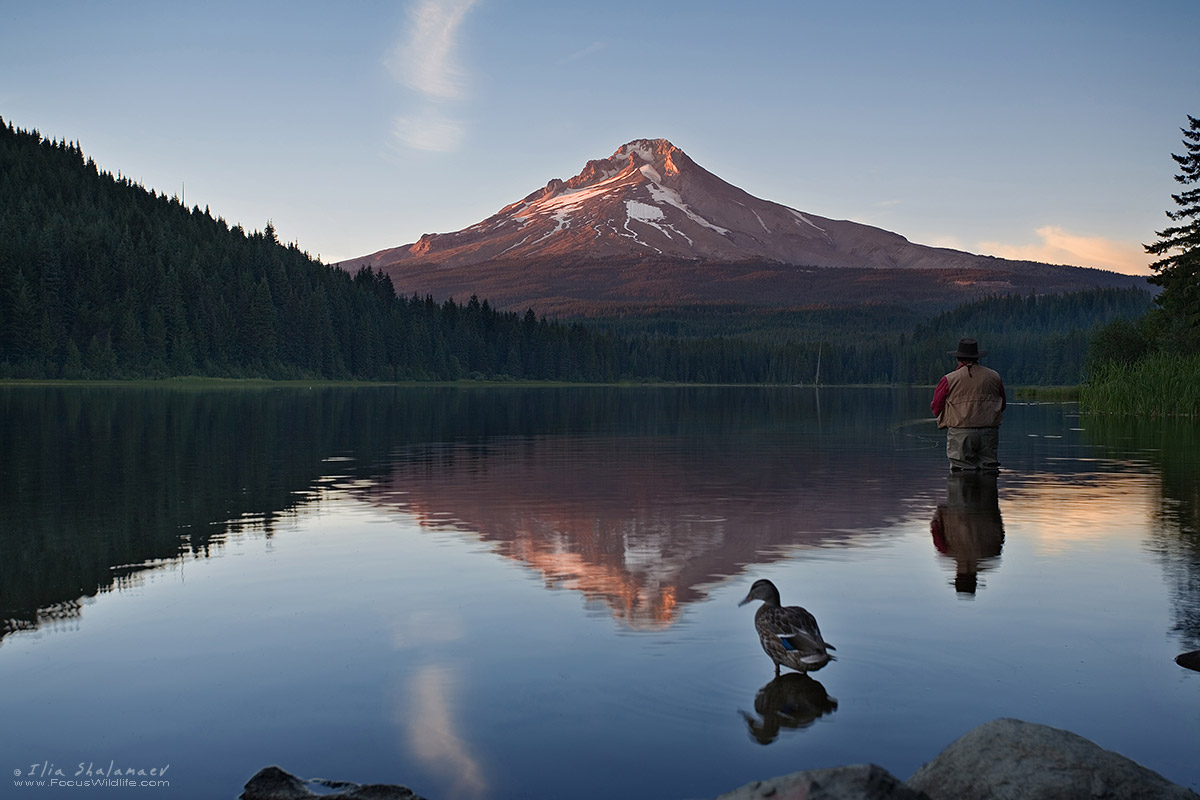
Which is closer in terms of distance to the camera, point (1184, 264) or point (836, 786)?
point (836, 786)

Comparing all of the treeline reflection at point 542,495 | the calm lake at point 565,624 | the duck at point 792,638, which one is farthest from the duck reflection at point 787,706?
the treeline reflection at point 542,495

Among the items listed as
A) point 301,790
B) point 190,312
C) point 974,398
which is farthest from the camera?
point 190,312

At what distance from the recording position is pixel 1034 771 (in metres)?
5.66

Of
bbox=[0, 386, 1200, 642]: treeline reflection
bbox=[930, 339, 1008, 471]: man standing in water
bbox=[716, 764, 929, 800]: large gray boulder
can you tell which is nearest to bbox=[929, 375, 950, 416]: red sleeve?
bbox=[930, 339, 1008, 471]: man standing in water

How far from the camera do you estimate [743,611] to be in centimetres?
1071

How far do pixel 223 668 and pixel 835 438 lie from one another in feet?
106

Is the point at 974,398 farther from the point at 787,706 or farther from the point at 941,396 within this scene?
the point at 787,706

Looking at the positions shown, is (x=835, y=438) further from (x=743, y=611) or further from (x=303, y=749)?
(x=303, y=749)

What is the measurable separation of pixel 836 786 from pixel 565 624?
517 cm

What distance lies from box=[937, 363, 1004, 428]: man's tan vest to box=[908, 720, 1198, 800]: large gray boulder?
17.6 metres

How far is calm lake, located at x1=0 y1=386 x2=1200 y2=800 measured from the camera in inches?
276

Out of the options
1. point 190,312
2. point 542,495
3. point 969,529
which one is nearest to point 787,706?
point 969,529

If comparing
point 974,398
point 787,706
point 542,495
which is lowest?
point 787,706

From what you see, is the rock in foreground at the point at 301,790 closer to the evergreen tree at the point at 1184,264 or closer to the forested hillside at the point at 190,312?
the evergreen tree at the point at 1184,264
